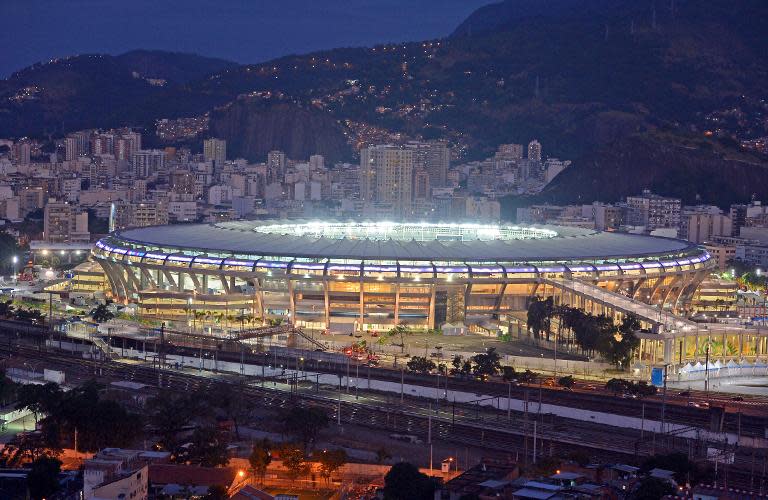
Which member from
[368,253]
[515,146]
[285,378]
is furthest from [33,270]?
[515,146]

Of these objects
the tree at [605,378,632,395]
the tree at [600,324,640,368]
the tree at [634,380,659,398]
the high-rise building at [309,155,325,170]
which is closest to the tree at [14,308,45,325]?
the tree at [600,324,640,368]

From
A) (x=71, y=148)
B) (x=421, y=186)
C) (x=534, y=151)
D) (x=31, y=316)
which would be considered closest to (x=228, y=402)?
(x=31, y=316)

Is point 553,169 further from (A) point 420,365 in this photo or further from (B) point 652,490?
(B) point 652,490

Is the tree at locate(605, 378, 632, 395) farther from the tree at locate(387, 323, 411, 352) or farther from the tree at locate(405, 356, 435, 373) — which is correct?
the tree at locate(387, 323, 411, 352)

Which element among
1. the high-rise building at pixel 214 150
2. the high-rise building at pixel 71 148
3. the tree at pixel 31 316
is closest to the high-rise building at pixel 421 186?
the high-rise building at pixel 214 150

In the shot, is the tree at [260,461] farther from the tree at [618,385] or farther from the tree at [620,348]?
the tree at [620,348]

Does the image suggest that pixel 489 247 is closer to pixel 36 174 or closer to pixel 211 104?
pixel 36 174
